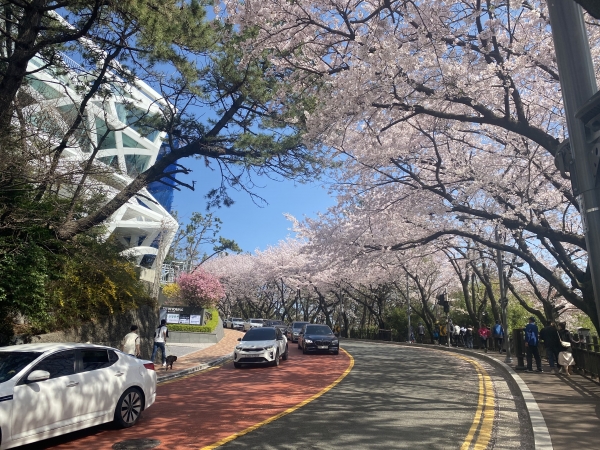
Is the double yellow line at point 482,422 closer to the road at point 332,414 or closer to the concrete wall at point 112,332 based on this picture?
the road at point 332,414

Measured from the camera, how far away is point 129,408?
7.61 m

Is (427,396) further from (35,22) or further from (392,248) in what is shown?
(35,22)

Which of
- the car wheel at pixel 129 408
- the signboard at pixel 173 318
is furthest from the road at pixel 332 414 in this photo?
the signboard at pixel 173 318

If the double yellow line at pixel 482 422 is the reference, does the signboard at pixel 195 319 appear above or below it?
above

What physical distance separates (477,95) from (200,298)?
2558cm

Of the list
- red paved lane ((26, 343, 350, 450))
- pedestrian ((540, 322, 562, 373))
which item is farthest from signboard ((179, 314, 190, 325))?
pedestrian ((540, 322, 562, 373))

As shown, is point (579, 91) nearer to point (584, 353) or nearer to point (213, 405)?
point (213, 405)

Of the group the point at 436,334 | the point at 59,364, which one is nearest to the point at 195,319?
the point at 436,334

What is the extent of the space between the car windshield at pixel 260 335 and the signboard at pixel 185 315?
12687 millimetres

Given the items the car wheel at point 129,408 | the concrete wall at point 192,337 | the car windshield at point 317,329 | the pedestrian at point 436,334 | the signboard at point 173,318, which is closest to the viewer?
the car wheel at point 129,408

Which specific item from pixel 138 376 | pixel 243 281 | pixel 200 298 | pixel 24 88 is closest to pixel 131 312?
pixel 24 88

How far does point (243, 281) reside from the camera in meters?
62.9

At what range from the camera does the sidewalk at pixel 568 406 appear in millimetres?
6355

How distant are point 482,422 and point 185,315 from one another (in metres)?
24.4
